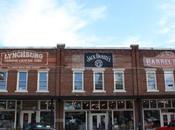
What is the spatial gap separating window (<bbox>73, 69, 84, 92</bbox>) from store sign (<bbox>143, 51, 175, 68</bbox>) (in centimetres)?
725

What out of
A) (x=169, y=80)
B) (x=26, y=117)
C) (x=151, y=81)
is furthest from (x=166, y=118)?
(x=26, y=117)

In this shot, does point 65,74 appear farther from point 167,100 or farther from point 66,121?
point 167,100

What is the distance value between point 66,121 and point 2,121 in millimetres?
6701

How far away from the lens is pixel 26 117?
37.9 meters

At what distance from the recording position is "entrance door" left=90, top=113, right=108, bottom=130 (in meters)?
38.4

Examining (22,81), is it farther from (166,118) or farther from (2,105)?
(166,118)

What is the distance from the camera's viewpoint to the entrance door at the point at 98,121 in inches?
1512

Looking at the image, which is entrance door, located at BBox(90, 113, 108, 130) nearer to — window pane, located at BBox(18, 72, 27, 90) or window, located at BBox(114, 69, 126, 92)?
window, located at BBox(114, 69, 126, 92)

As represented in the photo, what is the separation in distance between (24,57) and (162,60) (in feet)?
50.1

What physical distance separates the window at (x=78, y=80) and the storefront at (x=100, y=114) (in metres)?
1.42

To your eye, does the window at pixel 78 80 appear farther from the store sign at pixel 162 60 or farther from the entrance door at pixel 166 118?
the entrance door at pixel 166 118

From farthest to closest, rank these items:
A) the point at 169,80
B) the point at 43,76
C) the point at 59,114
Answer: the point at 169,80 < the point at 43,76 < the point at 59,114

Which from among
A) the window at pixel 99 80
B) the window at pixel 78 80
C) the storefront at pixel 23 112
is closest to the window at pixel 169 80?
the window at pixel 99 80

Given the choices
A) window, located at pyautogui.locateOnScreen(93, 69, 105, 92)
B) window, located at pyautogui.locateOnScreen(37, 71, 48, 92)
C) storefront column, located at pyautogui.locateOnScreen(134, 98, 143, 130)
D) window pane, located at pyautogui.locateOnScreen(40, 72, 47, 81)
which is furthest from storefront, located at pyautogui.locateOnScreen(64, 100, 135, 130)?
window pane, located at pyautogui.locateOnScreen(40, 72, 47, 81)
